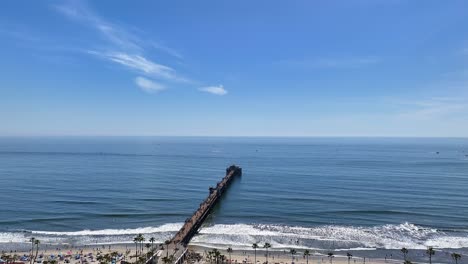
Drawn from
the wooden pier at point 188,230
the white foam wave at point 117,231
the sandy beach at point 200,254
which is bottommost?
the sandy beach at point 200,254

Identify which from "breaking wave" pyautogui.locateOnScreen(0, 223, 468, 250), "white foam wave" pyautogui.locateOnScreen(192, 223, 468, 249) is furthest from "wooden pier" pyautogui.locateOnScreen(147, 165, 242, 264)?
"white foam wave" pyautogui.locateOnScreen(192, 223, 468, 249)

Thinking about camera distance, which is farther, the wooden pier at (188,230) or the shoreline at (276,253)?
the shoreline at (276,253)

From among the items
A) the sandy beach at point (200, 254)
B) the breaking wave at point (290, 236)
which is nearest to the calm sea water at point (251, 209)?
the breaking wave at point (290, 236)

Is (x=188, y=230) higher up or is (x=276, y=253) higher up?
(x=188, y=230)

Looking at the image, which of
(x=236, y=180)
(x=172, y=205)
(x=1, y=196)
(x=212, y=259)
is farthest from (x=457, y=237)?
(x=1, y=196)

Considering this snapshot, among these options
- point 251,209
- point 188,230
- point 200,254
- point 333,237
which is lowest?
point 200,254

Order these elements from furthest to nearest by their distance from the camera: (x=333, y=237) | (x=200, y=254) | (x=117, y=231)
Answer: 1. (x=117, y=231)
2. (x=333, y=237)
3. (x=200, y=254)

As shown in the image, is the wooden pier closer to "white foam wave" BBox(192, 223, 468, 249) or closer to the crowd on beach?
the crowd on beach

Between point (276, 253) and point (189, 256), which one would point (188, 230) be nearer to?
point (189, 256)

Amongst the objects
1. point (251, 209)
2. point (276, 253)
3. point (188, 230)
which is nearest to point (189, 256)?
point (188, 230)

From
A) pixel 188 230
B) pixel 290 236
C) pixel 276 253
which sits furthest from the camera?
pixel 290 236

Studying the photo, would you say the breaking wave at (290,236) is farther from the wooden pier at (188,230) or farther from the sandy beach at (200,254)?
the sandy beach at (200,254)
